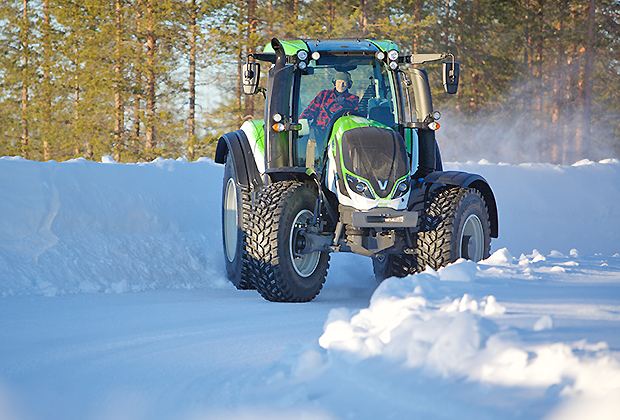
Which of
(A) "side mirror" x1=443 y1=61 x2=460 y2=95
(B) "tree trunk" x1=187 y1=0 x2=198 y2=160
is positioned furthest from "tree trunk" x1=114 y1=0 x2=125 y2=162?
(A) "side mirror" x1=443 y1=61 x2=460 y2=95

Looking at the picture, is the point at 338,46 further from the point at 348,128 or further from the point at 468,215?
the point at 468,215

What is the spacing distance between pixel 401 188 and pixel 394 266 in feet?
4.16

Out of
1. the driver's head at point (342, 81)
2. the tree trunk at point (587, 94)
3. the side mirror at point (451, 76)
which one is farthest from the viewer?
the tree trunk at point (587, 94)

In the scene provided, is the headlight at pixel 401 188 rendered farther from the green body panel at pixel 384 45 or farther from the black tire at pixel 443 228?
the green body panel at pixel 384 45

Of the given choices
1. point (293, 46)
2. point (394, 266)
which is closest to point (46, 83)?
point (293, 46)

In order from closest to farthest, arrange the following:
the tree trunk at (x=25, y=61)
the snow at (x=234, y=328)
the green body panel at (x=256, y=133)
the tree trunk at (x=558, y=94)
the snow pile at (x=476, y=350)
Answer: the snow pile at (x=476, y=350) → the snow at (x=234, y=328) → the green body panel at (x=256, y=133) → the tree trunk at (x=25, y=61) → the tree trunk at (x=558, y=94)

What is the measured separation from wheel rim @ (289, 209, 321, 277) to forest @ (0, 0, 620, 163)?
2058 cm

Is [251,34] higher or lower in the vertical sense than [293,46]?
higher

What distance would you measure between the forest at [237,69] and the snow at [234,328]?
1796 cm

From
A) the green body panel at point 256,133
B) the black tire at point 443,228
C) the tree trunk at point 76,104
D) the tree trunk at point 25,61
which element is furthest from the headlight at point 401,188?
the tree trunk at point 25,61

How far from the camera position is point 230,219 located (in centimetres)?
1006

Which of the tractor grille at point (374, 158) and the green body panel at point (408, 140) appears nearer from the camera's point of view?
the tractor grille at point (374, 158)

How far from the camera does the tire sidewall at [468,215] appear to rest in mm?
8008

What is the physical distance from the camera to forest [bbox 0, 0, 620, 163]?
95.3 ft
